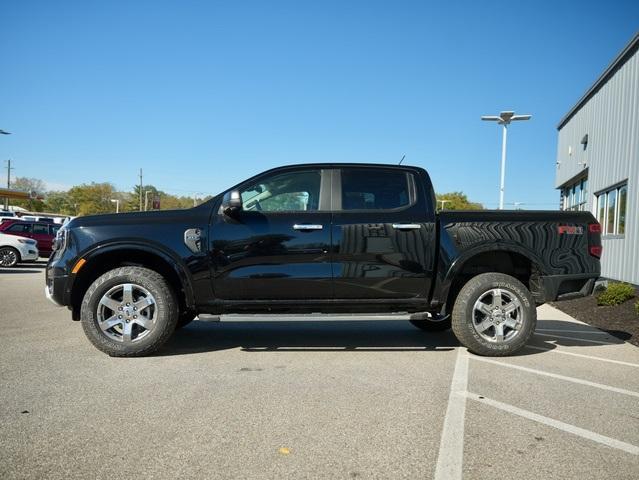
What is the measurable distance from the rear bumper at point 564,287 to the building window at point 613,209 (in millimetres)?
8536

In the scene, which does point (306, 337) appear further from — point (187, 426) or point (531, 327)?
point (187, 426)

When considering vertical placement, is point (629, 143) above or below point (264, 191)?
above

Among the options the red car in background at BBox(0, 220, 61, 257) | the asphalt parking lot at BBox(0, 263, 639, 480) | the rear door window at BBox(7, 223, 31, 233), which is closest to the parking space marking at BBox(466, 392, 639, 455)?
the asphalt parking lot at BBox(0, 263, 639, 480)

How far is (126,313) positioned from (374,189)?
2.83 meters

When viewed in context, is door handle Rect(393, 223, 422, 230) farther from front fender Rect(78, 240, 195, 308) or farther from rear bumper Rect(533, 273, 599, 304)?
front fender Rect(78, 240, 195, 308)

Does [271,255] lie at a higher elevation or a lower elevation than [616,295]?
higher

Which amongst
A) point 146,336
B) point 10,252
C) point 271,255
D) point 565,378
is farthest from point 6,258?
point 565,378

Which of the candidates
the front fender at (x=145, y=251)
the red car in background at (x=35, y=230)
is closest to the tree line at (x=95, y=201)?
the red car in background at (x=35, y=230)

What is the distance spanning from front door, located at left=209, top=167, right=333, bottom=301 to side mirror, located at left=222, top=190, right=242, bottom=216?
76 mm

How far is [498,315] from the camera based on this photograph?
5238 mm

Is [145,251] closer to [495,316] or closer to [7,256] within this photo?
[495,316]

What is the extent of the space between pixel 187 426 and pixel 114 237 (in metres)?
2.48

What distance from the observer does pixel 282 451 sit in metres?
2.83

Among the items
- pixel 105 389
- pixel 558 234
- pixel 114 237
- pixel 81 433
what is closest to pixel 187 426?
pixel 81 433
